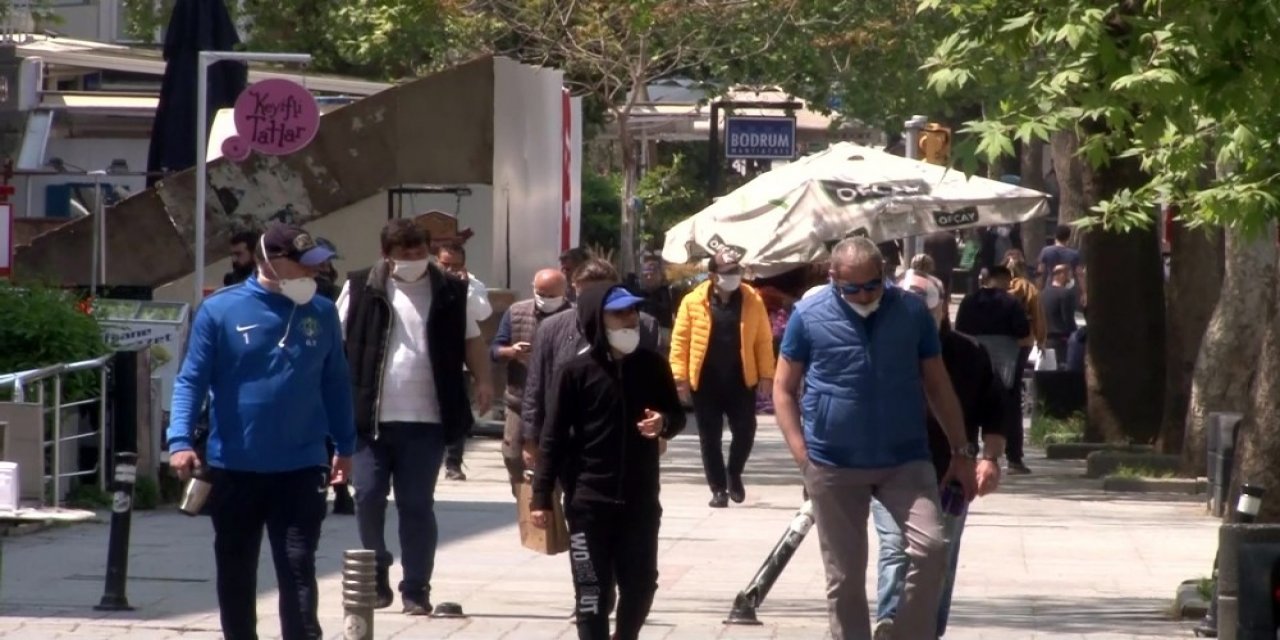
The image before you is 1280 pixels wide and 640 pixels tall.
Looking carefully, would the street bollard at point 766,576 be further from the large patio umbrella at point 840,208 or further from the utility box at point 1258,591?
the large patio umbrella at point 840,208

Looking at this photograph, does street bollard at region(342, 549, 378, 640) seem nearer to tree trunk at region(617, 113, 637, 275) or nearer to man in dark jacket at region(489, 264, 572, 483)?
man in dark jacket at region(489, 264, 572, 483)

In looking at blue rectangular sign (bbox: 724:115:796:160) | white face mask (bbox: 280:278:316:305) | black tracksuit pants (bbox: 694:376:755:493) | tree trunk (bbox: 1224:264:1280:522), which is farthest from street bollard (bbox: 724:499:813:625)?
blue rectangular sign (bbox: 724:115:796:160)

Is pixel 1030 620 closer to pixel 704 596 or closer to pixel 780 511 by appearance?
pixel 704 596

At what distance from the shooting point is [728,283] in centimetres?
1614

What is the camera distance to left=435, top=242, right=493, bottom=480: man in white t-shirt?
34.9 feet

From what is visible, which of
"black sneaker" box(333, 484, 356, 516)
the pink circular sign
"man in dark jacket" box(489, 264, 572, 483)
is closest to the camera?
"man in dark jacket" box(489, 264, 572, 483)

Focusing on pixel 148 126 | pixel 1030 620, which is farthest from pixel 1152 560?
pixel 148 126

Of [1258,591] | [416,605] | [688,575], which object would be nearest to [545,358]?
[416,605]

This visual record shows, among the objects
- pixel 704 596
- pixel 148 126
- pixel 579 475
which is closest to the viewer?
pixel 579 475

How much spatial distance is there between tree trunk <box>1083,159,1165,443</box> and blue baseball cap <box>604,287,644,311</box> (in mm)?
11903

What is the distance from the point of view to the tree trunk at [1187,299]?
63.7ft

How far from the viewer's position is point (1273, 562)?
5039 millimetres

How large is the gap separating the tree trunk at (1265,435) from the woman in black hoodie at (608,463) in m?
4.56

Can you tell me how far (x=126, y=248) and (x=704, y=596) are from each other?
11.2m
